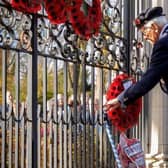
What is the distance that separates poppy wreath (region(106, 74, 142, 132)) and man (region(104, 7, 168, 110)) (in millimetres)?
194

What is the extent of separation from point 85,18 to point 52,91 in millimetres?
671

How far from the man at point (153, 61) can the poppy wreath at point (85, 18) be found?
72cm

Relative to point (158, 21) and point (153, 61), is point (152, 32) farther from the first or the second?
point (153, 61)

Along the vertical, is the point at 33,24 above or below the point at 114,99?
above

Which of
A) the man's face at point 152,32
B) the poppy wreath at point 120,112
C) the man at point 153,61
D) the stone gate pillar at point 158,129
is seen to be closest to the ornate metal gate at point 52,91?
the poppy wreath at point 120,112

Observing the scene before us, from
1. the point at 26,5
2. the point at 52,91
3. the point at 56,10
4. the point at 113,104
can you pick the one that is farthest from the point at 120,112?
the point at 26,5

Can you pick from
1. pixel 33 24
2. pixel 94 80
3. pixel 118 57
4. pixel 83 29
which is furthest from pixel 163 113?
pixel 33 24

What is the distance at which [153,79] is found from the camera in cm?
473

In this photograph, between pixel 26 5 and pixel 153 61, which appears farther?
pixel 26 5

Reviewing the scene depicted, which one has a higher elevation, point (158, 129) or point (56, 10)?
point (56, 10)

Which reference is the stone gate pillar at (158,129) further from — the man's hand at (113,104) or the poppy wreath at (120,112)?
the man's hand at (113,104)

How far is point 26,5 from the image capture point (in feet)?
16.7

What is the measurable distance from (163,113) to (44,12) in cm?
357

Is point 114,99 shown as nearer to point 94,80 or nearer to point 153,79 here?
point 153,79
